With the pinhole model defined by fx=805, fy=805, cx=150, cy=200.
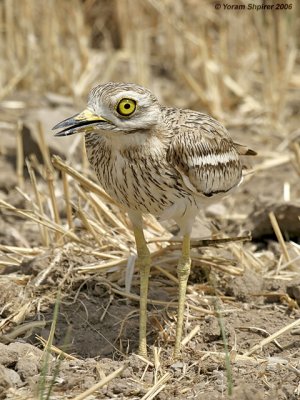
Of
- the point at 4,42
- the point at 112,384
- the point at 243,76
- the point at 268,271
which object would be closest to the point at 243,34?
the point at 243,76

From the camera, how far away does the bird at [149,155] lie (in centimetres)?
307

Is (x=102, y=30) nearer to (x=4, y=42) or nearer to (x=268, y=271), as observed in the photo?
(x=4, y=42)

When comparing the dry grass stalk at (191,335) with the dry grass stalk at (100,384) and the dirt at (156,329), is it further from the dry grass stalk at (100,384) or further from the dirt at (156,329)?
the dry grass stalk at (100,384)

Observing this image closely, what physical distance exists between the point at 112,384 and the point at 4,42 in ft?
14.8

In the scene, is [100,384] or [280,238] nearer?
[100,384]

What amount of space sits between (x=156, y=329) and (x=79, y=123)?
1108 mm

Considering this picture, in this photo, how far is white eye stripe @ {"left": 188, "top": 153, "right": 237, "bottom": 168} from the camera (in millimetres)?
3311

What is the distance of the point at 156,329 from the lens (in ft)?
11.9

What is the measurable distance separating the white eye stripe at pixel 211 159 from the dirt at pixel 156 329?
612mm

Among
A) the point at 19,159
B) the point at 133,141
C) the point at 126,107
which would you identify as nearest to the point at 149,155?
the point at 133,141

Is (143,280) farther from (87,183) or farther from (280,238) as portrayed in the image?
(280,238)

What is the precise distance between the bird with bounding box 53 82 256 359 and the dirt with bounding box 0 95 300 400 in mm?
160

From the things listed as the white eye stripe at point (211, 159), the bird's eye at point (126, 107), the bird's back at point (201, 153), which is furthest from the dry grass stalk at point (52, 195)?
the bird's eye at point (126, 107)

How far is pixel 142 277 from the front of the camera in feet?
11.8
